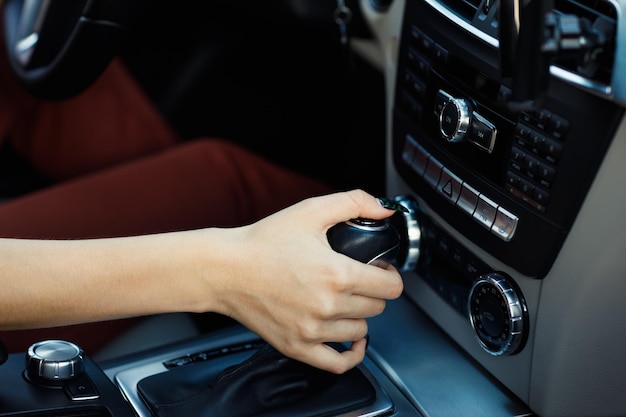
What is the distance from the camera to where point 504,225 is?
69 centimetres

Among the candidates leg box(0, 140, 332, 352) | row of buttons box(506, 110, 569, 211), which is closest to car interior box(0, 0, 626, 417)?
row of buttons box(506, 110, 569, 211)

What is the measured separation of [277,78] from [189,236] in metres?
0.80

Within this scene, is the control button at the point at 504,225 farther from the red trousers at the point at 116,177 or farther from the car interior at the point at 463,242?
the red trousers at the point at 116,177

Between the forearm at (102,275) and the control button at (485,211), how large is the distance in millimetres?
209

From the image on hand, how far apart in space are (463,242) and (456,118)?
4.7 inches

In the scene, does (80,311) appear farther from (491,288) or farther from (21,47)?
(21,47)

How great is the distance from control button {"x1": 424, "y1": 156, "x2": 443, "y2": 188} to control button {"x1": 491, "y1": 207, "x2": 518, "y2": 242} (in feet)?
0.30

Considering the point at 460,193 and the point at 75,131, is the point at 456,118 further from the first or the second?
the point at 75,131

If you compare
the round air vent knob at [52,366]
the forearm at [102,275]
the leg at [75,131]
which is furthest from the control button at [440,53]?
the leg at [75,131]

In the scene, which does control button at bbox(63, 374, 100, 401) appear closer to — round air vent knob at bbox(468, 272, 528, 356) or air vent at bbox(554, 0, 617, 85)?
round air vent knob at bbox(468, 272, 528, 356)

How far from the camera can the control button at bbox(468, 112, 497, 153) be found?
0.69m

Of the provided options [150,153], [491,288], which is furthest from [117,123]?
[491,288]

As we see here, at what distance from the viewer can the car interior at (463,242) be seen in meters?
0.60

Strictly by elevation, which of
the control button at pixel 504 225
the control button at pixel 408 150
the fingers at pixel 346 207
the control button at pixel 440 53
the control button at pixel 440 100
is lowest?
the control button at pixel 408 150
